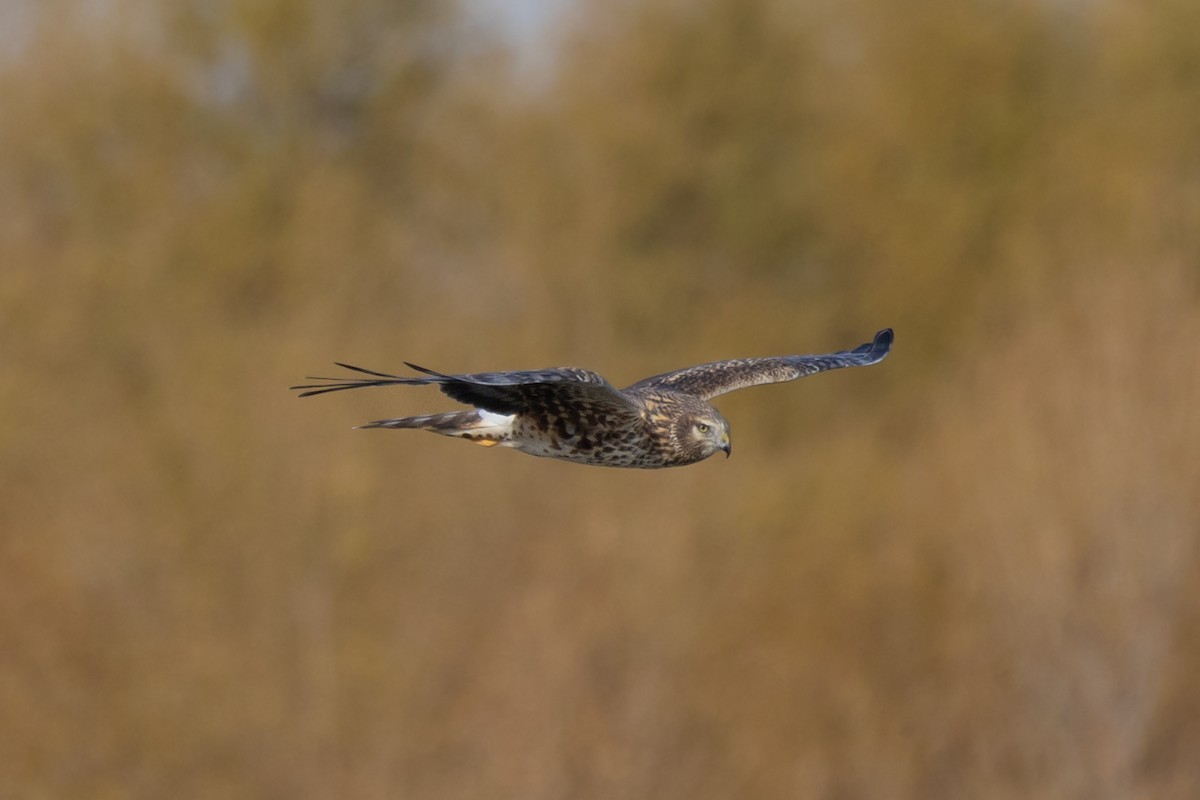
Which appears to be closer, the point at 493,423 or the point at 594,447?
the point at 594,447

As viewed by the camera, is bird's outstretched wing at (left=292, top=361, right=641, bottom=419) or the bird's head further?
the bird's head

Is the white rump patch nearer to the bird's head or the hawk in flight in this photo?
the hawk in flight

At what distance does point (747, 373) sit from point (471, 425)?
57.9 inches

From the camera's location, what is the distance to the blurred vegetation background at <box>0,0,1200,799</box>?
18.1 meters

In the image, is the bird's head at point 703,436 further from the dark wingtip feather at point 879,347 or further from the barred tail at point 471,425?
the dark wingtip feather at point 879,347

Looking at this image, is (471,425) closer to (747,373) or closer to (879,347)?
(747,373)

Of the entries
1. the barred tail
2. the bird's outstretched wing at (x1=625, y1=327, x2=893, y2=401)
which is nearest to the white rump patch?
the barred tail

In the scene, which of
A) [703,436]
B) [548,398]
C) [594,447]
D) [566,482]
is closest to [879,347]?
[703,436]

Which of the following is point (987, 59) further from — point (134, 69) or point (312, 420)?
point (312, 420)

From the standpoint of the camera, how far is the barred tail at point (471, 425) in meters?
7.32

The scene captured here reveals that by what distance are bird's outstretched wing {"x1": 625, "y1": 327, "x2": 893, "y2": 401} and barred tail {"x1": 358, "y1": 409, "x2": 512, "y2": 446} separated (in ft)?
2.82

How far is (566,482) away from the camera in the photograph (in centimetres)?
1884

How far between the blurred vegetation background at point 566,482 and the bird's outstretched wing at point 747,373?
30.9 ft

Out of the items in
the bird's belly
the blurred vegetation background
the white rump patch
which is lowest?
the bird's belly
